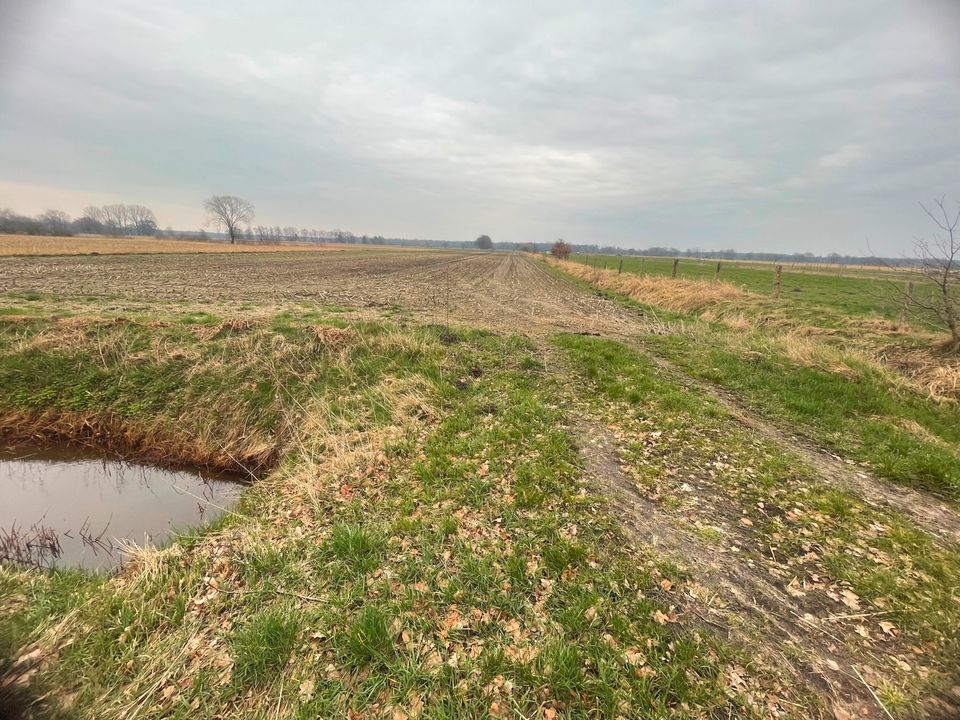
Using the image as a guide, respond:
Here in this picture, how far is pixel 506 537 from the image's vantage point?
190 inches

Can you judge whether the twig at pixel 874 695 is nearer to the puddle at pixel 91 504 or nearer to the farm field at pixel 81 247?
the puddle at pixel 91 504

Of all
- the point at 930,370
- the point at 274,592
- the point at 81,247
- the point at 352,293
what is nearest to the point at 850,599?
the point at 274,592

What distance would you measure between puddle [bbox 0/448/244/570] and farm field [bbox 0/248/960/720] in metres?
0.65

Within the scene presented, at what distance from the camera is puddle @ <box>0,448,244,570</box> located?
617 centimetres

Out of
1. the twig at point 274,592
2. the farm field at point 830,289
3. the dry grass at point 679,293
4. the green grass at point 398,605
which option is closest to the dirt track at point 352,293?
the dry grass at point 679,293

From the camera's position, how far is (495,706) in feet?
10.1

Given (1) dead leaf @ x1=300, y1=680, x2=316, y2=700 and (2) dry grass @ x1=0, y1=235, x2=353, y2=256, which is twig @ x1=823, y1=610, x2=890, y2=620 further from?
(2) dry grass @ x1=0, y1=235, x2=353, y2=256

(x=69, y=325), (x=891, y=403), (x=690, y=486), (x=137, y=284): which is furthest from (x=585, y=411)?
(x=137, y=284)

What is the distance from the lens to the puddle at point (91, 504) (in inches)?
243

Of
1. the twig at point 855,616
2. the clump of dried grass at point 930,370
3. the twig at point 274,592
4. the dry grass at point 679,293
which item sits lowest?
the twig at point 274,592

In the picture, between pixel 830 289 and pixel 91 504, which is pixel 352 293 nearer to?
pixel 91 504

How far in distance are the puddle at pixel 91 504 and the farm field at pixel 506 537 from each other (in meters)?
0.65

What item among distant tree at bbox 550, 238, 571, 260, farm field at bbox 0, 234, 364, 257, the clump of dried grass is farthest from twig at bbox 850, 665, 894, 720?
distant tree at bbox 550, 238, 571, 260

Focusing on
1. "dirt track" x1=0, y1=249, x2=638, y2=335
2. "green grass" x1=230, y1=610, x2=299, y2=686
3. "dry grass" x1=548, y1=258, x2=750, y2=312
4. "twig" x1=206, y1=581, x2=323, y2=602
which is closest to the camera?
"green grass" x1=230, y1=610, x2=299, y2=686
